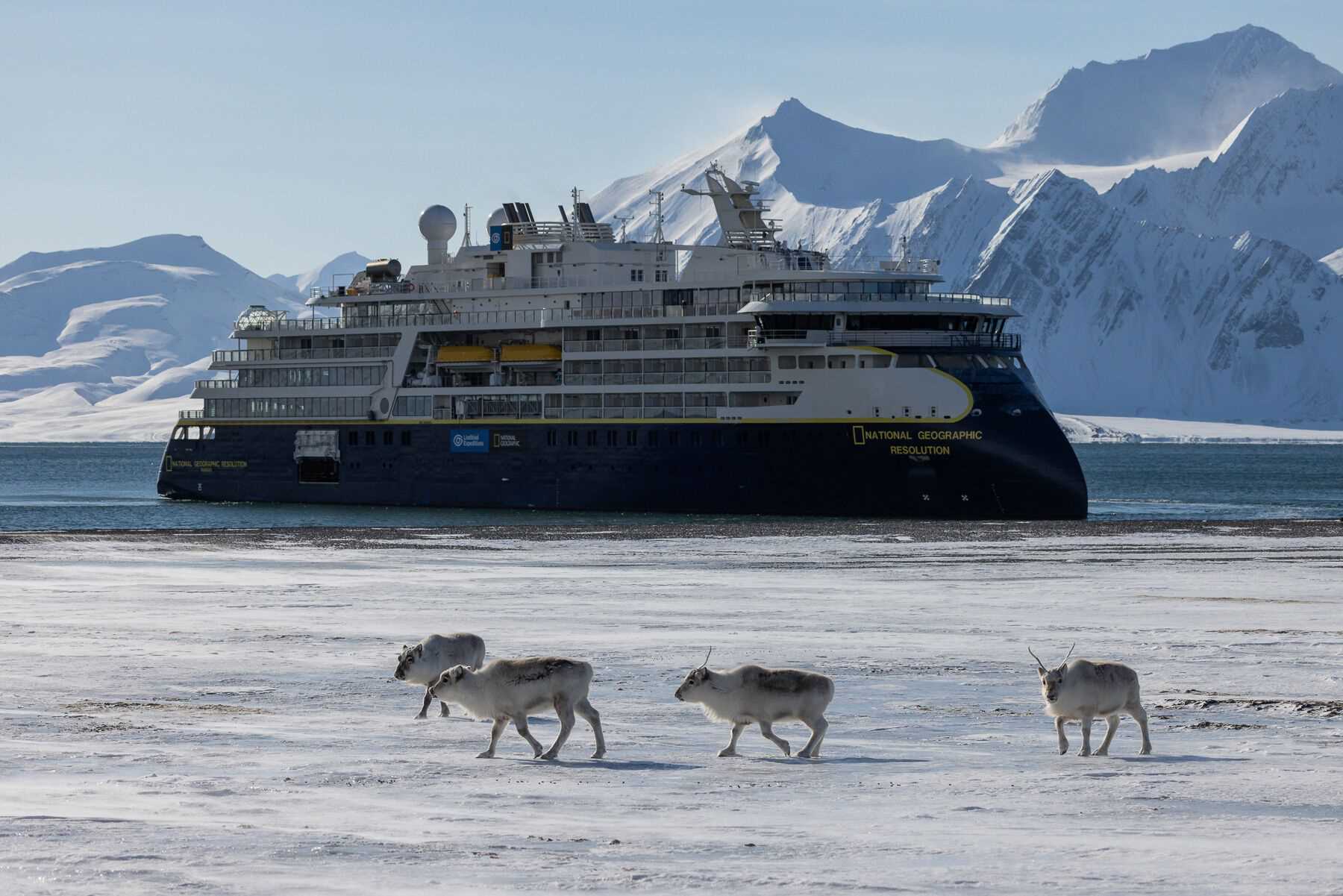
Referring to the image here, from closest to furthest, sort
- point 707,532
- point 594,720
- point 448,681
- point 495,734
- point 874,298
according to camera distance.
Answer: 1. point 594,720
2. point 495,734
3. point 448,681
4. point 707,532
5. point 874,298

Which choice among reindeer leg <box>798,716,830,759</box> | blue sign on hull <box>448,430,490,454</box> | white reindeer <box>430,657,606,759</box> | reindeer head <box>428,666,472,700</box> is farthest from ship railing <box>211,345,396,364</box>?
reindeer leg <box>798,716,830,759</box>

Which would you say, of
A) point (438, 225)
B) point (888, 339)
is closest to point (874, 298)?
point (888, 339)

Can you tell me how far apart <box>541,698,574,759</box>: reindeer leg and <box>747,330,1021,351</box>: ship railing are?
51.3m

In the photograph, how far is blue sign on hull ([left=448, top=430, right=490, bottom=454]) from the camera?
78.8 meters

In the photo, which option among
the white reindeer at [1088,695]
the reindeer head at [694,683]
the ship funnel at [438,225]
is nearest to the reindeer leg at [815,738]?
the reindeer head at [694,683]

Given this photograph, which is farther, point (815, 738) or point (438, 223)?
point (438, 223)

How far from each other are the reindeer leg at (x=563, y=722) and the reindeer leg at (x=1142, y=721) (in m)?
5.03

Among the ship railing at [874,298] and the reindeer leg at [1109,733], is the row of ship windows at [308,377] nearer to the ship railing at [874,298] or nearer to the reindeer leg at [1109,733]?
the ship railing at [874,298]

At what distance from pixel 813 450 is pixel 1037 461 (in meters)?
8.00

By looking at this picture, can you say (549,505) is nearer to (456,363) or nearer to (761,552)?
(456,363)

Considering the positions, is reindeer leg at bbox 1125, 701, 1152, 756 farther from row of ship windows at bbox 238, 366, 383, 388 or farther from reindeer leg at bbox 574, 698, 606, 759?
row of ship windows at bbox 238, 366, 383, 388

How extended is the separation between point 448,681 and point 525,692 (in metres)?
0.81

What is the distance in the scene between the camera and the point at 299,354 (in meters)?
87.5

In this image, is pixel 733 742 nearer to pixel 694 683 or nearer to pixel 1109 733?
pixel 694 683
